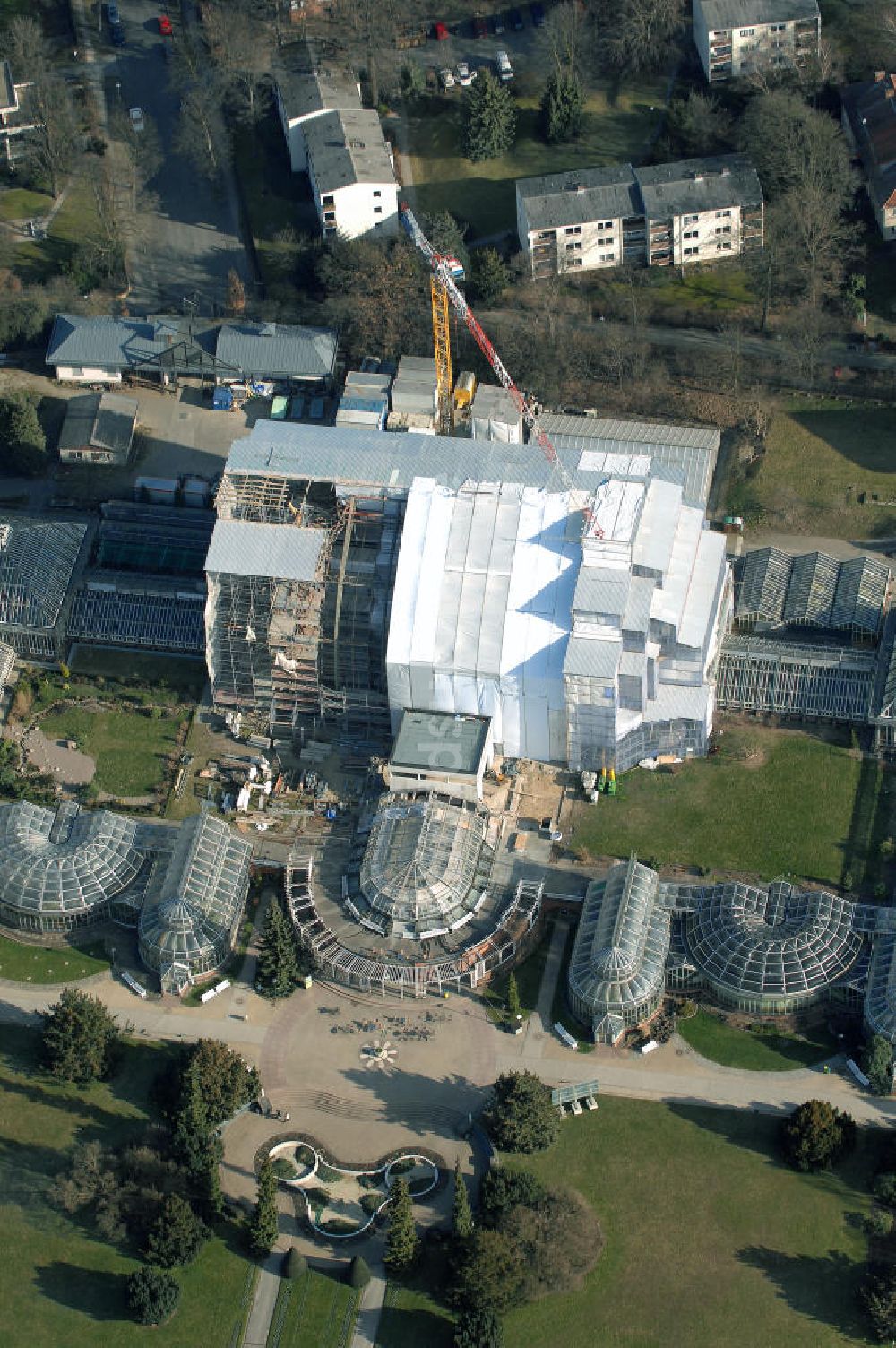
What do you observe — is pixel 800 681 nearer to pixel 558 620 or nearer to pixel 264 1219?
pixel 558 620

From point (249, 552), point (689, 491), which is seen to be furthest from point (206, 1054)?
point (689, 491)

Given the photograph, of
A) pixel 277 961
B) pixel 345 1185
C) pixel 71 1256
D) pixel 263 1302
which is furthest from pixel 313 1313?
pixel 277 961

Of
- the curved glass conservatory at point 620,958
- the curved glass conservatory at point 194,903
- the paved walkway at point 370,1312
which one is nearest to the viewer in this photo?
the paved walkway at point 370,1312

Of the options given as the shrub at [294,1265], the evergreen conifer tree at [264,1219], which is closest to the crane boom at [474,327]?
the evergreen conifer tree at [264,1219]

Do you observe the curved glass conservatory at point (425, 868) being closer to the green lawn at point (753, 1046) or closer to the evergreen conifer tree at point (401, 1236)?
the green lawn at point (753, 1046)

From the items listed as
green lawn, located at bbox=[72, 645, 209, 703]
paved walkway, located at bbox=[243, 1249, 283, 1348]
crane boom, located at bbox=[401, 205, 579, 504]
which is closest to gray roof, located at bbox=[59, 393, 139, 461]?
green lawn, located at bbox=[72, 645, 209, 703]

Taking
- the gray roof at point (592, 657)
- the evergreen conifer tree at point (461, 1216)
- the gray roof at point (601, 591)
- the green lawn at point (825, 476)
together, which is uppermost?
the gray roof at point (601, 591)

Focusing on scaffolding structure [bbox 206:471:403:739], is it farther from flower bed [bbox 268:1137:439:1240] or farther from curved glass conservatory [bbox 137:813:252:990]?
flower bed [bbox 268:1137:439:1240]
